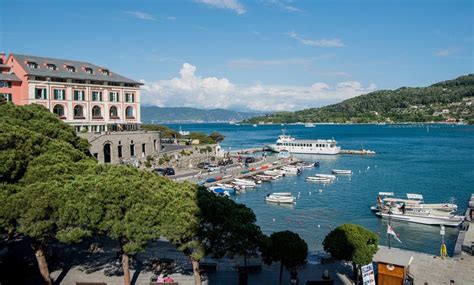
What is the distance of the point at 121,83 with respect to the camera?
191 ft

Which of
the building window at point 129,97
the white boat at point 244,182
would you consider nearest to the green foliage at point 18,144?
the white boat at point 244,182

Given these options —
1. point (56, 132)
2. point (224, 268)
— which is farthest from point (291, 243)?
point (56, 132)

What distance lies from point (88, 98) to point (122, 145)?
7.47 metres

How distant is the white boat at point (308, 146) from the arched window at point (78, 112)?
63.9 metres

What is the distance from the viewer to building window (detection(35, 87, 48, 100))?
48.9 m

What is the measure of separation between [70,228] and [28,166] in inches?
138

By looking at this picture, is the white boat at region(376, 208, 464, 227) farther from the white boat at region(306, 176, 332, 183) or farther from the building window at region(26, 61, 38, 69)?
the building window at region(26, 61, 38, 69)

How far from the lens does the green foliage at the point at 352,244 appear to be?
1944 cm

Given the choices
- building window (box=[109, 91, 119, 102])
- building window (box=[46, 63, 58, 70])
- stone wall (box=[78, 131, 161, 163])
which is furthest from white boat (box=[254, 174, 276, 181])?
building window (box=[46, 63, 58, 70])

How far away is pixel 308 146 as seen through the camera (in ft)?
352

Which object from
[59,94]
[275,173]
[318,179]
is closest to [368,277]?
[59,94]

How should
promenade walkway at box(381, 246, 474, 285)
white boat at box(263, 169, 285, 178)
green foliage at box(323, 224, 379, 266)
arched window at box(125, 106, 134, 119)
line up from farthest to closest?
white boat at box(263, 169, 285, 178) < arched window at box(125, 106, 134, 119) < promenade walkway at box(381, 246, 474, 285) < green foliage at box(323, 224, 379, 266)

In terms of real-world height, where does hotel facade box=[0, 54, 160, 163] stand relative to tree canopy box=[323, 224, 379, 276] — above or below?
Result: above

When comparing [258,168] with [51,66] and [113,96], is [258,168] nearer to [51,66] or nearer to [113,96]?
[113,96]
